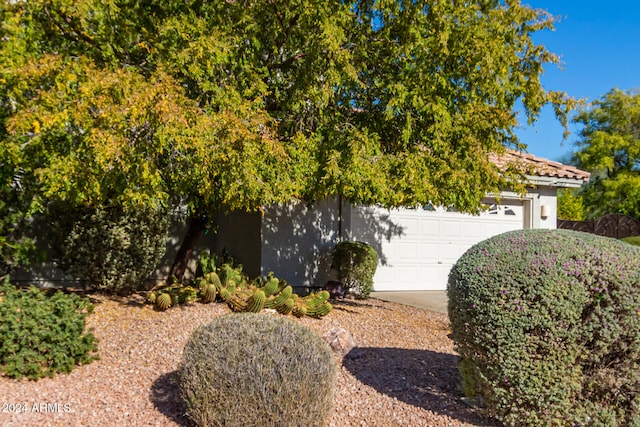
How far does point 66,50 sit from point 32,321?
3540 mm

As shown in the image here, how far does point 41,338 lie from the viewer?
5.45 m

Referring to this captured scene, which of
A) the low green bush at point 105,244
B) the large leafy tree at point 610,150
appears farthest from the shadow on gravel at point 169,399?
the large leafy tree at point 610,150

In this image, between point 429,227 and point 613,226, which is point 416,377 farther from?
point 613,226

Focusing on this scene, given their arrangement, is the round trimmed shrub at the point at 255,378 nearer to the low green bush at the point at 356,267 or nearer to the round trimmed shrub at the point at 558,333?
the round trimmed shrub at the point at 558,333

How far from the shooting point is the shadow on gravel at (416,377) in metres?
5.05

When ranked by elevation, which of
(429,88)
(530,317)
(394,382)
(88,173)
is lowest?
(394,382)

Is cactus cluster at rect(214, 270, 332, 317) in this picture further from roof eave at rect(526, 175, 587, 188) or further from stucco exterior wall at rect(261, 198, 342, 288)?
roof eave at rect(526, 175, 587, 188)

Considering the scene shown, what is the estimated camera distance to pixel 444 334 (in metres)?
7.90

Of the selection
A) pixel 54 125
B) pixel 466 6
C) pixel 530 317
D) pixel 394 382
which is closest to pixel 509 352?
pixel 530 317

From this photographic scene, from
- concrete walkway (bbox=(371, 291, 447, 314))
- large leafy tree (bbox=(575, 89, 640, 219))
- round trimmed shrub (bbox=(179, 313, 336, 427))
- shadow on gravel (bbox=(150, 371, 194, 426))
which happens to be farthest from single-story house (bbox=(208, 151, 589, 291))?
large leafy tree (bbox=(575, 89, 640, 219))

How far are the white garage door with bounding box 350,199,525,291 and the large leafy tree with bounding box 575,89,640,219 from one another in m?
17.8

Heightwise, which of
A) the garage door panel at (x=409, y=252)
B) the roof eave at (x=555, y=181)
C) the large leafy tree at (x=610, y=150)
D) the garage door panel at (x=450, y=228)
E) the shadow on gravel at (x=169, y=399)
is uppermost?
the large leafy tree at (x=610, y=150)

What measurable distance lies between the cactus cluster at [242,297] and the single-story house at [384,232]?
2.80m

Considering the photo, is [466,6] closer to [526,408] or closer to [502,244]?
[502,244]
